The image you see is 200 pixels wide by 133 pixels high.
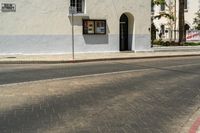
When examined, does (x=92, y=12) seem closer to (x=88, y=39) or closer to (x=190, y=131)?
(x=88, y=39)

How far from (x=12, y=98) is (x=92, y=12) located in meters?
20.4

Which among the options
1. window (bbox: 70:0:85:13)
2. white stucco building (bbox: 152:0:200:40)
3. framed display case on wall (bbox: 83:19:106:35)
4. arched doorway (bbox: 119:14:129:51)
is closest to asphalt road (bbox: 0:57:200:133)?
framed display case on wall (bbox: 83:19:106:35)

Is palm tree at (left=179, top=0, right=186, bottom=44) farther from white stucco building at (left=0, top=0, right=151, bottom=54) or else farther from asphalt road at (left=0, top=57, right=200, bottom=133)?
asphalt road at (left=0, top=57, right=200, bottom=133)

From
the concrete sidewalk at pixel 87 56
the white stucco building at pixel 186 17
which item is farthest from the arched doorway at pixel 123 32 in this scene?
the white stucco building at pixel 186 17

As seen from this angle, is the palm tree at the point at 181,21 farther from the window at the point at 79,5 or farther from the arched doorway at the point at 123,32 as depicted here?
the window at the point at 79,5

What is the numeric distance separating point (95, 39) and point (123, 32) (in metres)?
3.24

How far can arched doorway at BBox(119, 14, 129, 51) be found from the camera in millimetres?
35037

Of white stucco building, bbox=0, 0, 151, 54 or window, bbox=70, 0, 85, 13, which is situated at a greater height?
window, bbox=70, 0, 85, 13

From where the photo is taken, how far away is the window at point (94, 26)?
1266 inches

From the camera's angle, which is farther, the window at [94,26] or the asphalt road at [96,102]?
the window at [94,26]

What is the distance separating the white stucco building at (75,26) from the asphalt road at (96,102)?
10.7 metres

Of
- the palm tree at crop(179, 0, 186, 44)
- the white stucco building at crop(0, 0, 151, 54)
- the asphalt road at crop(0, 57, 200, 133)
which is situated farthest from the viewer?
the palm tree at crop(179, 0, 186, 44)

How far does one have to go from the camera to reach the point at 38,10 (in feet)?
99.5

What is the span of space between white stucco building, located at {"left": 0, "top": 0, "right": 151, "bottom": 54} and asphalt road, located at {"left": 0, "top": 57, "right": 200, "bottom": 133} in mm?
10659
